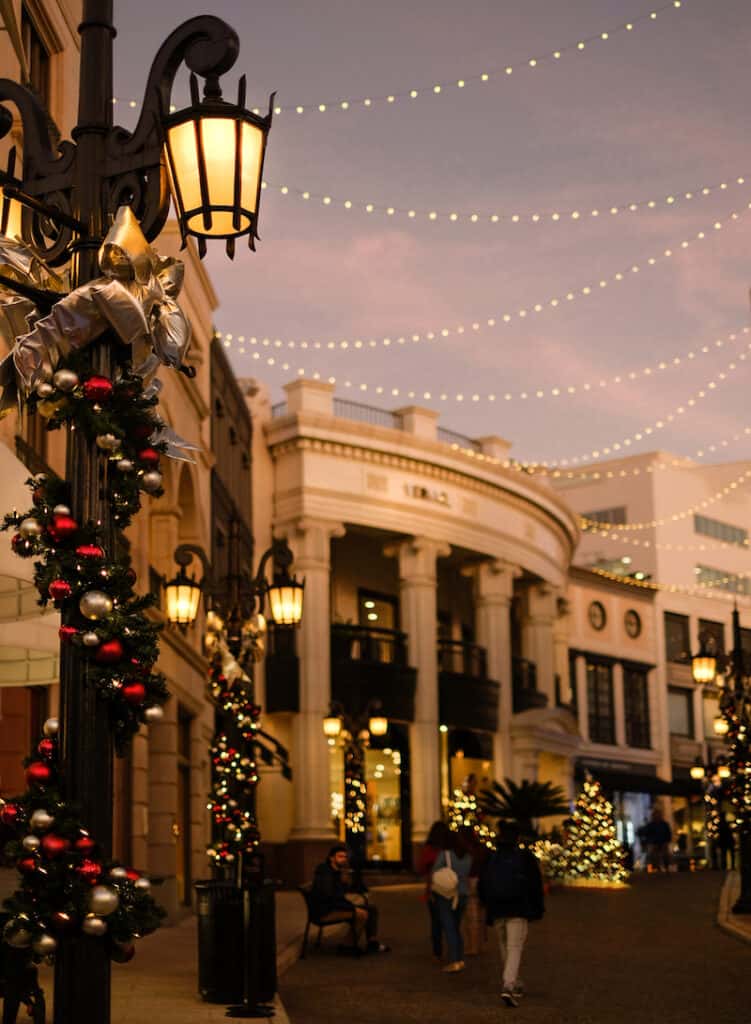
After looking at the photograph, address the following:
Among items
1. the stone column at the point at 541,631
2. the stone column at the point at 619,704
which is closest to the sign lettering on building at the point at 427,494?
the stone column at the point at 541,631

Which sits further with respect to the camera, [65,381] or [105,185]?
[105,185]

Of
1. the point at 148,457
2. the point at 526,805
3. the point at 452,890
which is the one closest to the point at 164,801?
the point at 452,890

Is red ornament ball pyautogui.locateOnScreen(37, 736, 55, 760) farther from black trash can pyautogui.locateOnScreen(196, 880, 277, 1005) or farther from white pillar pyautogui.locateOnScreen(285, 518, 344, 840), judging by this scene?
white pillar pyautogui.locateOnScreen(285, 518, 344, 840)

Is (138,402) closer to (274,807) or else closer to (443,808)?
(274,807)

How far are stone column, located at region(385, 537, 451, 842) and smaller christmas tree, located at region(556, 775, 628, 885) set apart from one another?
16.1ft

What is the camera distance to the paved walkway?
13.0 m

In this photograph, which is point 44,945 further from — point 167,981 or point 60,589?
point 167,981

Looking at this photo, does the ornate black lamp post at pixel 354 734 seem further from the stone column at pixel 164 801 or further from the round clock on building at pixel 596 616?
the round clock on building at pixel 596 616

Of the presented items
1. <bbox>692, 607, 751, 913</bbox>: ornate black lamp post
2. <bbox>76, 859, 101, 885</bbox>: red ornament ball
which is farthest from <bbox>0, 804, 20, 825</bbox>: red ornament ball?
<bbox>692, 607, 751, 913</bbox>: ornate black lamp post

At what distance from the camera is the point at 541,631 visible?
48.4 m

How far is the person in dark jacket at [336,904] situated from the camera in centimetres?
1850

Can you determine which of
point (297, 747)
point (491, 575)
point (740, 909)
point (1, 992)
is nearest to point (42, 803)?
point (1, 992)

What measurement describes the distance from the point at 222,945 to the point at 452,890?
410 centimetres

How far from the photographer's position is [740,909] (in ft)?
78.8
